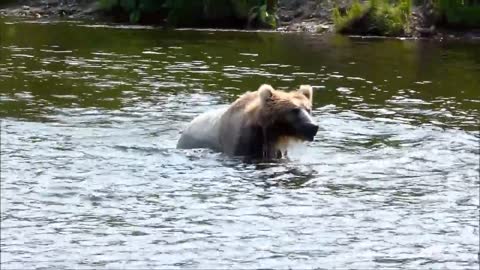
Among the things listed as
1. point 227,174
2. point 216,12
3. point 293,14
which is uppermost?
point 216,12

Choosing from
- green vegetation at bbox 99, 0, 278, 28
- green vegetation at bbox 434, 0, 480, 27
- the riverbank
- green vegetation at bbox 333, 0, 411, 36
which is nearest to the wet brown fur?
green vegetation at bbox 333, 0, 411, 36

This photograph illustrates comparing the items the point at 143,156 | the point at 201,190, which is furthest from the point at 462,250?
the point at 143,156

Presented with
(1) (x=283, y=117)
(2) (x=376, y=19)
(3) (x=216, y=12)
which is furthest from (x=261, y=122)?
(3) (x=216, y=12)

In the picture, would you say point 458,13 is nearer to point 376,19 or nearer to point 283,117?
point 376,19

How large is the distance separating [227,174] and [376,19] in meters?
21.5

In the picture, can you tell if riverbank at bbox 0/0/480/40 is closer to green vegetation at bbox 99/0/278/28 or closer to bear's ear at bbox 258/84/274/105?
green vegetation at bbox 99/0/278/28

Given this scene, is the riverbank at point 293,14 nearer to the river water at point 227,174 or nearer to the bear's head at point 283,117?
the river water at point 227,174

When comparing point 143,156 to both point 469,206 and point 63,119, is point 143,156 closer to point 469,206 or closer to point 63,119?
point 63,119

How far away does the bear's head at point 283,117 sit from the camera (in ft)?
45.8

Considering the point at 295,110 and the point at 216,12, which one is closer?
the point at 295,110

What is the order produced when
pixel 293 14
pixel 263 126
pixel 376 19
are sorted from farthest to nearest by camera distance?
pixel 293 14 → pixel 376 19 → pixel 263 126

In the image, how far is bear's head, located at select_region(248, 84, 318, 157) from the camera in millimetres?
13961

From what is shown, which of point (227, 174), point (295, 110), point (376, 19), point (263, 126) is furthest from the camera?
point (376, 19)

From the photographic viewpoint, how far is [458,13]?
34062 millimetres
